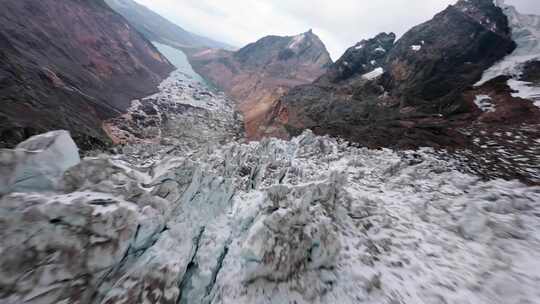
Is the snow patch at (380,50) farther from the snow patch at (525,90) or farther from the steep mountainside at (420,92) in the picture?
the snow patch at (525,90)

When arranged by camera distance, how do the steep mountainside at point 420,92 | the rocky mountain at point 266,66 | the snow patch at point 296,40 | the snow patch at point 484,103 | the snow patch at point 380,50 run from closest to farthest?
the steep mountainside at point 420,92 → the snow patch at point 484,103 → the snow patch at point 380,50 → the rocky mountain at point 266,66 → the snow patch at point 296,40

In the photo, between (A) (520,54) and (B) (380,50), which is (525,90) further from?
(B) (380,50)

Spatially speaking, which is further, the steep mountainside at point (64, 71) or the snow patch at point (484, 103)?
the snow patch at point (484, 103)

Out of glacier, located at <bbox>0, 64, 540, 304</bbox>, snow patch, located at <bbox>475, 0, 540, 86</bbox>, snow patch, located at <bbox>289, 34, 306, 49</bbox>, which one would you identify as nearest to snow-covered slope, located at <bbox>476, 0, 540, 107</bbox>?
snow patch, located at <bbox>475, 0, 540, 86</bbox>

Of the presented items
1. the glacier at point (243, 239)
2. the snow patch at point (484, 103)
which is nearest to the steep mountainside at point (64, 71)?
the glacier at point (243, 239)

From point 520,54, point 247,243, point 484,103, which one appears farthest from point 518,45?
point 247,243

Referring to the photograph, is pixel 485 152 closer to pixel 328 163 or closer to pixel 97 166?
pixel 328 163

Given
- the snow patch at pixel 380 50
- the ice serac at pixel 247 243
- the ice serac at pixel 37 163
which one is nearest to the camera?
the ice serac at pixel 247 243

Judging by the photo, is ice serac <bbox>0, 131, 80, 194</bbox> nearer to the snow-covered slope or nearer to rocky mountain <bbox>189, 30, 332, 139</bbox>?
the snow-covered slope
